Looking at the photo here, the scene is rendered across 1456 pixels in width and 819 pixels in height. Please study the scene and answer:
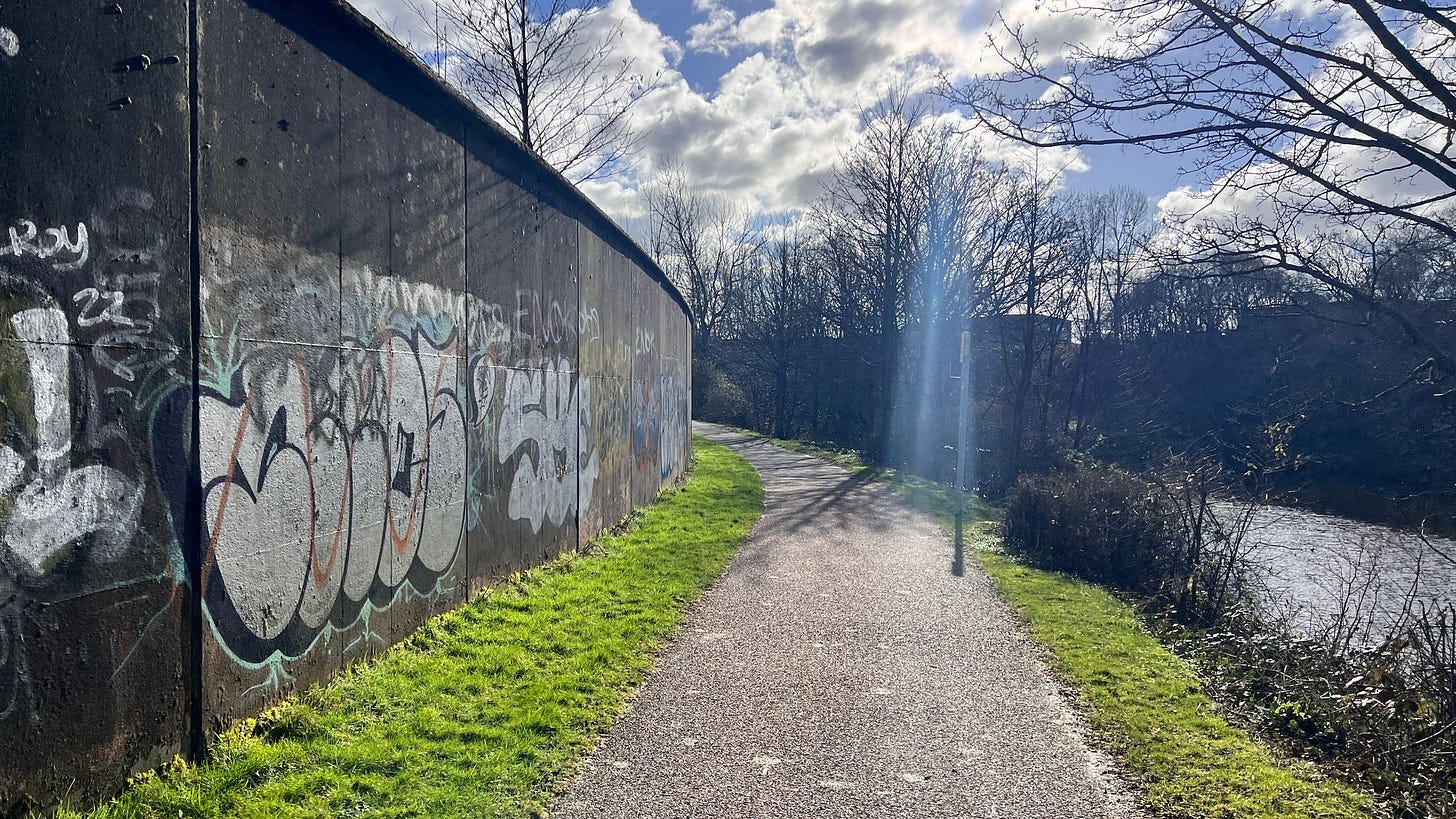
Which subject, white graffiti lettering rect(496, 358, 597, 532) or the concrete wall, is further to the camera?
white graffiti lettering rect(496, 358, 597, 532)

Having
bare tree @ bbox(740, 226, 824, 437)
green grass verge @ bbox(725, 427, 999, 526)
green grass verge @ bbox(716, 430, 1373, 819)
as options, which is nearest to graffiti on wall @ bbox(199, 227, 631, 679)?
green grass verge @ bbox(716, 430, 1373, 819)

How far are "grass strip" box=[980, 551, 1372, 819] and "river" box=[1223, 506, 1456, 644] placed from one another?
152 cm

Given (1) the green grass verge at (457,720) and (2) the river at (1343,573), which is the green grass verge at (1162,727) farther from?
(1) the green grass verge at (457,720)

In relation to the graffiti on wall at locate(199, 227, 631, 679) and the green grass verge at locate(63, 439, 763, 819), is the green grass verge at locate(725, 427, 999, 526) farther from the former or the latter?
the graffiti on wall at locate(199, 227, 631, 679)

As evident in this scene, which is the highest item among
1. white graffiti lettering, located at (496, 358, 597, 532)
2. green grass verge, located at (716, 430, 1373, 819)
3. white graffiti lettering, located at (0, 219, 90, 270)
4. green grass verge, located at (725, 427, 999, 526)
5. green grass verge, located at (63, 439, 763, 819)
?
white graffiti lettering, located at (0, 219, 90, 270)

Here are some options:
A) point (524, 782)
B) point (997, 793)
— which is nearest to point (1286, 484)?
point (997, 793)

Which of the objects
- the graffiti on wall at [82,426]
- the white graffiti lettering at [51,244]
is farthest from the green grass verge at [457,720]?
the white graffiti lettering at [51,244]

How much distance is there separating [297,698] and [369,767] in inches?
34.5

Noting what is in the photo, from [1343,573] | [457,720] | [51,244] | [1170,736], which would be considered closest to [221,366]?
[51,244]

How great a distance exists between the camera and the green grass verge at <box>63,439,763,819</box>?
3.54m

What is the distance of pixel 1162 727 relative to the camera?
16.3 feet

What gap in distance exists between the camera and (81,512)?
3.17 m

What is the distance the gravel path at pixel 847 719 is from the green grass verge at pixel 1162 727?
22cm

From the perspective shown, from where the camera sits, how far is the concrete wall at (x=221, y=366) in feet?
9.90
